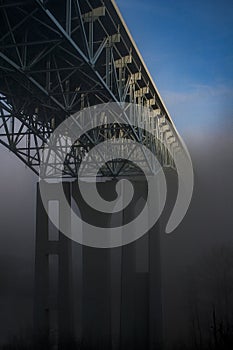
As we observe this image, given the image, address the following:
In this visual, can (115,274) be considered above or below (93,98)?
below

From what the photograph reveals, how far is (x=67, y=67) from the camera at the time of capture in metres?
7.62

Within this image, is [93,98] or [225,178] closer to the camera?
[93,98]

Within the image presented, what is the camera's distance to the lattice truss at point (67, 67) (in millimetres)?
6641

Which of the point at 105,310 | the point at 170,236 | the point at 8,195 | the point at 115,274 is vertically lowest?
the point at 105,310

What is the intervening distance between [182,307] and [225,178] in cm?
385

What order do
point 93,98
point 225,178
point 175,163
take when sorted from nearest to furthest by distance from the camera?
point 93,98 → point 225,178 → point 175,163

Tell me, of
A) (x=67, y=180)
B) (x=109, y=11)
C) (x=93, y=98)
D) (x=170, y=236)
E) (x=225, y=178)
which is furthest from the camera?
(x=67, y=180)

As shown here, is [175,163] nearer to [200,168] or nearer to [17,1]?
[200,168]

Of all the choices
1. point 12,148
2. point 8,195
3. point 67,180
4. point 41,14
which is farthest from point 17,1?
point 67,180

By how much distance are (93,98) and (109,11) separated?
114 inches

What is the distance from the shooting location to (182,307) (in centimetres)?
1162

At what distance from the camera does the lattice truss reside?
664 centimetres

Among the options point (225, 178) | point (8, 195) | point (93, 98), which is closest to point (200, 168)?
point (225, 178)

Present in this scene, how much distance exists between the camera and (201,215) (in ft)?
38.5
